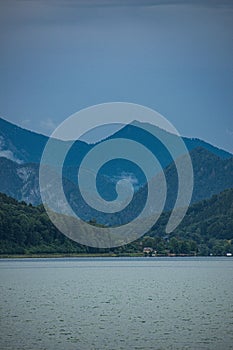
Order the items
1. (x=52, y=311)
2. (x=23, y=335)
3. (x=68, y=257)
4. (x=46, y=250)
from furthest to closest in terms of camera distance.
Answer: (x=68, y=257)
(x=46, y=250)
(x=52, y=311)
(x=23, y=335)

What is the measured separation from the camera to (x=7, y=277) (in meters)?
104

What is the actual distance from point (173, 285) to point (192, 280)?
10.2 meters

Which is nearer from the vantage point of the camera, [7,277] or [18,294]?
[18,294]

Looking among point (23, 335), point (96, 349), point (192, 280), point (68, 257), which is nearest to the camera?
point (96, 349)

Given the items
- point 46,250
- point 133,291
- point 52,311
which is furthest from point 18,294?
point 46,250

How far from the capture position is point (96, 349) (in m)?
42.4

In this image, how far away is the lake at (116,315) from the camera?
44.3 meters

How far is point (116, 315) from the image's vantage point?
5662 centimetres

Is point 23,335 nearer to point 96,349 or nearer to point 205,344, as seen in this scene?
point 96,349

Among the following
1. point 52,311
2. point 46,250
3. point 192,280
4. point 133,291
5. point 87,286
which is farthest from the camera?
point 46,250

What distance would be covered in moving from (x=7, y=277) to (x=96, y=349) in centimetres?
6280

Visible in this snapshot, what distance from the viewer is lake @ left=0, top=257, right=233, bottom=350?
4434cm

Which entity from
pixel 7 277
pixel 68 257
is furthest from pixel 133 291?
pixel 68 257

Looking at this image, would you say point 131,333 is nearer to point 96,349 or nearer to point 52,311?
point 96,349
